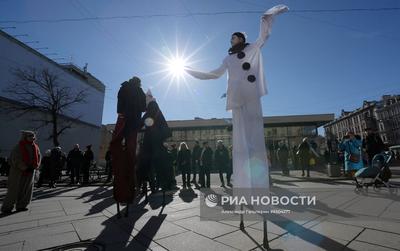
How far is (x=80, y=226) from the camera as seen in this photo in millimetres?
3260

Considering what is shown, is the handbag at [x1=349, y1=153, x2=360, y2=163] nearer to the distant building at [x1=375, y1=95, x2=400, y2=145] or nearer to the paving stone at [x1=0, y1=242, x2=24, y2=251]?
the paving stone at [x1=0, y1=242, x2=24, y2=251]

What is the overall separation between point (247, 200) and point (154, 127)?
2311 millimetres

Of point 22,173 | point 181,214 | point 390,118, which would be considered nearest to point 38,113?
point 22,173

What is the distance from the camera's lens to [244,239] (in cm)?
248

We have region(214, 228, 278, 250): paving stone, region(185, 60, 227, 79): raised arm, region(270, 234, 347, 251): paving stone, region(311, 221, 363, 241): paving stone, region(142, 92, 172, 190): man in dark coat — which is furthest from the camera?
region(142, 92, 172, 190): man in dark coat

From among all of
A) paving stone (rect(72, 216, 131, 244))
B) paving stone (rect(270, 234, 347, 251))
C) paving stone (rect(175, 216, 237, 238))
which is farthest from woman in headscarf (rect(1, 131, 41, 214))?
paving stone (rect(270, 234, 347, 251))

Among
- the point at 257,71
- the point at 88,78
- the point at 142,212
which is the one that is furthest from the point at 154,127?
the point at 88,78

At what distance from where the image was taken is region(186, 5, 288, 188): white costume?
8.57 feet

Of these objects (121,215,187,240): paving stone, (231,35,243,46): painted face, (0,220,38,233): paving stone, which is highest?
(231,35,243,46): painted face

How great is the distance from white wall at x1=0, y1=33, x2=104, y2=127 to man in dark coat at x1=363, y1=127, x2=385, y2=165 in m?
31.8

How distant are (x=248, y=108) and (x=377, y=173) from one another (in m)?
5.42

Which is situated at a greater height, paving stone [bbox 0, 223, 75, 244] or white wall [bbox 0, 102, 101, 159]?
white wall [bbox 0, 102, 101, 159]

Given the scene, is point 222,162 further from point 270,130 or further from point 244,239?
point 270,130

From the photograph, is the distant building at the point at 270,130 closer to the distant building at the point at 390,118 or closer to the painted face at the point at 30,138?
the painted face at the point at 30,138
